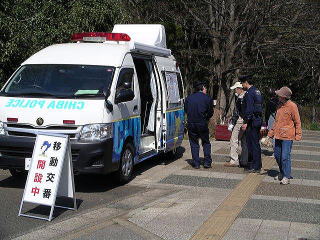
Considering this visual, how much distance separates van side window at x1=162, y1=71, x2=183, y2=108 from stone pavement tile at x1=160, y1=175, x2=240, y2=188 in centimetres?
189

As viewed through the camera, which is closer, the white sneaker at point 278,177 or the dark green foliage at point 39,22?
the white sneaker at point 278,177

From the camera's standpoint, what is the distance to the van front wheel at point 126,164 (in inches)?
378

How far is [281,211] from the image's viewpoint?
7879 millimetres

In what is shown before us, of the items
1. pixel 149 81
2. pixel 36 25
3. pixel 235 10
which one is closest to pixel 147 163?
pixel 149 81

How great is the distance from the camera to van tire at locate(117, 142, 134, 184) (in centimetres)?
960

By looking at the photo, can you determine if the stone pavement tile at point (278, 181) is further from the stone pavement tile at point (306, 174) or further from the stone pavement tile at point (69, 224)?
the stone pavement tile at point (69, 224)

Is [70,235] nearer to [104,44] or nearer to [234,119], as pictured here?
[104,44]

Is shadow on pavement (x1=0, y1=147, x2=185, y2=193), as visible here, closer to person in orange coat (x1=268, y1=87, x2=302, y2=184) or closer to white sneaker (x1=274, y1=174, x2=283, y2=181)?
white sneaker (x1=274, y1=174, x2=283, y2=181)

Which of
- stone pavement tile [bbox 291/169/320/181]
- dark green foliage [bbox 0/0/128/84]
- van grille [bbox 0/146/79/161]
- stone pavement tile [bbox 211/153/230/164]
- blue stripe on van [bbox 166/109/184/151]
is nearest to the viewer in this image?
van grille [bbox 0/146/79/161]

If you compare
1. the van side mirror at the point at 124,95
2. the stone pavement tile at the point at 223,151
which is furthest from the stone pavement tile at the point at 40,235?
the stone pavement tile at the point at 223,151

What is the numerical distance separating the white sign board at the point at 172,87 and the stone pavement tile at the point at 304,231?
17.8 ft

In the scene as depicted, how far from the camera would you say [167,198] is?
8656 mm

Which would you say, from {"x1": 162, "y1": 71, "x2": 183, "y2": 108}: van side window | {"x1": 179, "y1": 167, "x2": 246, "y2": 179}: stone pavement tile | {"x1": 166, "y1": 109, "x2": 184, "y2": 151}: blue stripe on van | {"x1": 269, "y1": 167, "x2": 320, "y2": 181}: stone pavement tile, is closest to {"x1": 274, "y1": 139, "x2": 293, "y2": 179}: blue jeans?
{"x1": 179, "y1": 167, "x2": 246, "y2": 179}: stone pavement tile

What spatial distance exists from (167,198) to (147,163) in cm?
394
